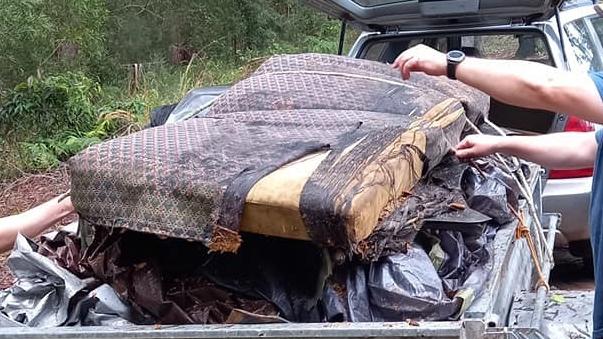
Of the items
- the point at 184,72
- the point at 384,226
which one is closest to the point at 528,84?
the point at 384,226

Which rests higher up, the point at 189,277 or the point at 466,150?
the point at 466,150

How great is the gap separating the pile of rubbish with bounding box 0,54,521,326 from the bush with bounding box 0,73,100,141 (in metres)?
7.35

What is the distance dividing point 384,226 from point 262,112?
740mm

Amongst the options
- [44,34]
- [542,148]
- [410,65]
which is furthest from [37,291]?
[44,34]

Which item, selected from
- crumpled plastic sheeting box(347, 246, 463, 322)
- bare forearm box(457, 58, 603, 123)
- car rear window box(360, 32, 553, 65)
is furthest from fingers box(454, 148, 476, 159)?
car rear window box(360, 32, 553, 65)

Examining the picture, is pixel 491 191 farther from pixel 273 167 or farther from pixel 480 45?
pixel 480 45

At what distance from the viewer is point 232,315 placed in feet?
7.30

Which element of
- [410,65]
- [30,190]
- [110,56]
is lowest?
[110,56]

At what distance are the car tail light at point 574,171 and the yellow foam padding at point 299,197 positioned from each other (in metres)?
2.60

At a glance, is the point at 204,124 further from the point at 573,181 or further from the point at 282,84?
the point at 573,181

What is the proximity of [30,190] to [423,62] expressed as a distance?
6098 millimetres

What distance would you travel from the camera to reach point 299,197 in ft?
6.68

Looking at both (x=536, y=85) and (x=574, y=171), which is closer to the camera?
(x=536, y=85)

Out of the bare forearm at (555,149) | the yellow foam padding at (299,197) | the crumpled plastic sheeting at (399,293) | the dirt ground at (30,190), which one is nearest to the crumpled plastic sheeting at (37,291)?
the yellow foam padding at (299,197)
